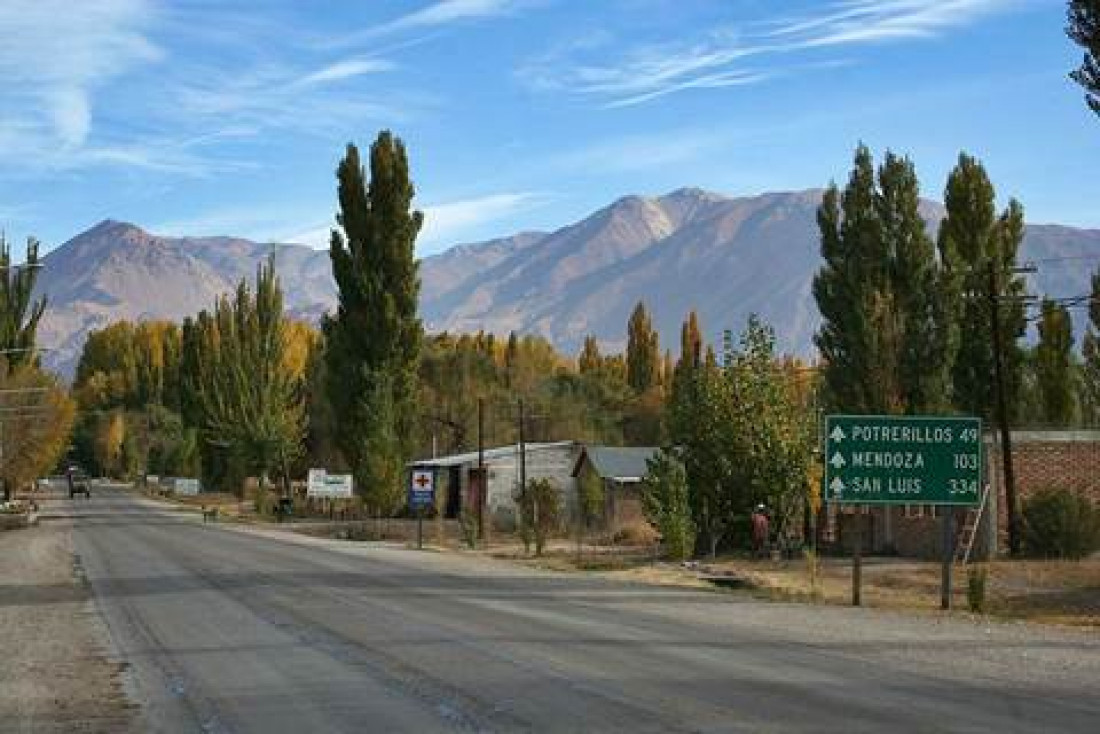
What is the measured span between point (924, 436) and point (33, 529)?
45.3 m

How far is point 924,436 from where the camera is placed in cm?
2577

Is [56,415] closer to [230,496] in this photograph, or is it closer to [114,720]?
[230,496]

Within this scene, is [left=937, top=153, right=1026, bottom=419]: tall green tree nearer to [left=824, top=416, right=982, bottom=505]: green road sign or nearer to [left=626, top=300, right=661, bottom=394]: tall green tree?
[left=824, top=416, right=982, bottom=505]: green road sign

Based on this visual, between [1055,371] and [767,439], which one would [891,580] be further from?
[1055,371]

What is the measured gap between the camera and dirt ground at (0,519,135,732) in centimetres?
1212

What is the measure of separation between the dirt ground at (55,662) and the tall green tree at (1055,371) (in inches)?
1532

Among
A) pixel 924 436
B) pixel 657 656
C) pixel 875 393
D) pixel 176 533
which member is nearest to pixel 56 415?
pixel 176 533

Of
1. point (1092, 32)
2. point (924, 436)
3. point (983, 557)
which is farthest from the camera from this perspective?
point (983, 557)

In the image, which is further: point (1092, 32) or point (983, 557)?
point (983, 557)

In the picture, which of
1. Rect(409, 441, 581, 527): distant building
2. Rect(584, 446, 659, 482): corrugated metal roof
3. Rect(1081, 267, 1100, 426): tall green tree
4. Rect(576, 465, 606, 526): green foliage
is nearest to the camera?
Rect(576, 465, 606, 526): green foliage

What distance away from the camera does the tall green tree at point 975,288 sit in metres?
49.9

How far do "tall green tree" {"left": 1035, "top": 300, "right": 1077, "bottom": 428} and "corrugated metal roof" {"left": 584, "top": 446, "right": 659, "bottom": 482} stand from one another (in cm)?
1692

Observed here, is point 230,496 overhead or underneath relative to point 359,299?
underneath

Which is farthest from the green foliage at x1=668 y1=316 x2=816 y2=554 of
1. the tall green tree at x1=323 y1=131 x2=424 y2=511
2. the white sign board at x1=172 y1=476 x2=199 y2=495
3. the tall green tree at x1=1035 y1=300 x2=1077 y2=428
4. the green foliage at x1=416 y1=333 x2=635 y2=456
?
the white sign board at x1=172 y1=476 x2=199 y2=495
